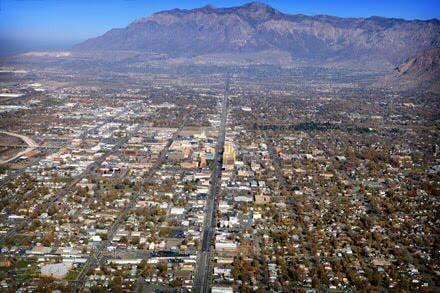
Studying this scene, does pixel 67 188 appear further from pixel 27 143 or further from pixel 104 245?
pixel 27 143

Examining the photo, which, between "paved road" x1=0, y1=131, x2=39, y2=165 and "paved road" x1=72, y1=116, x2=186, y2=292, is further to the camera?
"paved road" x1=0, y1=131, x2=39, y2=165

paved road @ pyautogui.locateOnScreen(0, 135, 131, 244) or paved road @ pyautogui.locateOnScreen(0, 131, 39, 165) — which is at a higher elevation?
paved road @ pyautogui.locateOnScreen(0, 131, 39, 165)

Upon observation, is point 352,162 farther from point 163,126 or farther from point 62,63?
point 62,63

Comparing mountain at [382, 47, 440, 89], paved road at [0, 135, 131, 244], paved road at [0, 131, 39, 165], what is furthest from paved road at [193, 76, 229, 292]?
mountain at [382, 47, 440, 89]

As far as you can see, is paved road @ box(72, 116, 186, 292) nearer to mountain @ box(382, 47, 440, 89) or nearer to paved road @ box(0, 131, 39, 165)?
paved road @ box(0, 131, 39, 165)

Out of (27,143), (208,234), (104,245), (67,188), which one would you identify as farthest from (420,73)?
(104,245)

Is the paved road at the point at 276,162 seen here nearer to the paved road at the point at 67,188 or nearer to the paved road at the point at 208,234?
the paved road at the point at 208,234

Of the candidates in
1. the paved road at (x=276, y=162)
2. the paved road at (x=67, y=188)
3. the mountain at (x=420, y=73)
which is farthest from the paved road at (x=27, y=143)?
the mountain at (x=420, y=73)

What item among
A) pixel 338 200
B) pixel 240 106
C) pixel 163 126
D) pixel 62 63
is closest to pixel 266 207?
pixel 338 200
